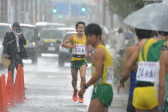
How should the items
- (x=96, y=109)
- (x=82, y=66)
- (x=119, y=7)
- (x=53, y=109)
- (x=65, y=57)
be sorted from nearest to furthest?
(x=96, y=109) → (x=53, y=109) → (x=82, y=66) → (x=65, y=57) → (x=119, y=7)

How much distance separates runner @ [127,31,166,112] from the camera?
5.88 meters

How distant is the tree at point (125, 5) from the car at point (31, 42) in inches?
174

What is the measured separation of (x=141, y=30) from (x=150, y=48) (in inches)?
14.2

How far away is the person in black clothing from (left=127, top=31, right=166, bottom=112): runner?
7.98m

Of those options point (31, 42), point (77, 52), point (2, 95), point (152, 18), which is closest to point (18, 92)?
point (77, 52)

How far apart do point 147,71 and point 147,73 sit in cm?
2

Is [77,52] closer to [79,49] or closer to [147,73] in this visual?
[79,49]

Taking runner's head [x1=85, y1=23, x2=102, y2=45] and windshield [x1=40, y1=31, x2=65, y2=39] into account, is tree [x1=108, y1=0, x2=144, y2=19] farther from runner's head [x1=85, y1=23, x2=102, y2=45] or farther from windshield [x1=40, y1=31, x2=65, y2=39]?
runner's head [x1=85, y1=23, x2=102, y2=45]

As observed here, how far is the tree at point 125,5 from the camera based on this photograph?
23284 millimetres

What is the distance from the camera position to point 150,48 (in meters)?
5.93

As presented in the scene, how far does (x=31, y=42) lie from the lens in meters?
26.5

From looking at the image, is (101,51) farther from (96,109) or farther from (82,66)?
(82,66)

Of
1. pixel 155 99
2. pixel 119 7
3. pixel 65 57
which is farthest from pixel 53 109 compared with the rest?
pixel 119 7

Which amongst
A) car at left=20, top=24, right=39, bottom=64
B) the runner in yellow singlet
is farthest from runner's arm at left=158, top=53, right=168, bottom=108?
car at left=20, top=24, right=39, bottom=64
